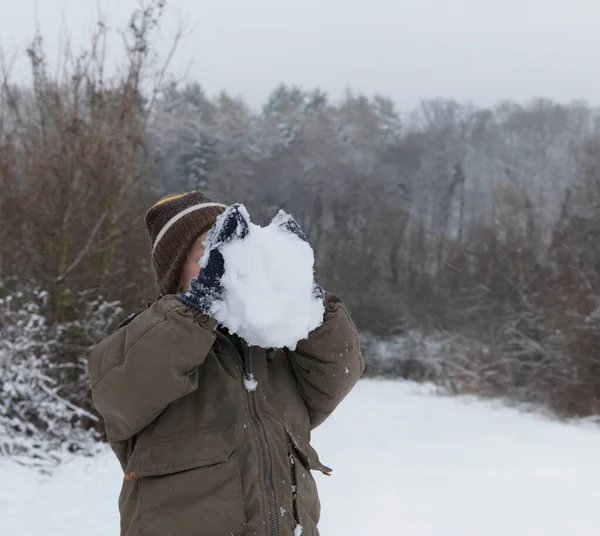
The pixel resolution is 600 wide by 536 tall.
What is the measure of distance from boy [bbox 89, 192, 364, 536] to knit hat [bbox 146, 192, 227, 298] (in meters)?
0.21

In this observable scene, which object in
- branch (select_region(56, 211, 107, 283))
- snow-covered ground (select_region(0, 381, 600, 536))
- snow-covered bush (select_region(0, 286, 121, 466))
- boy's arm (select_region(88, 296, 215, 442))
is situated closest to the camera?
boy's arm (select_region(88, 296, 215, 442))

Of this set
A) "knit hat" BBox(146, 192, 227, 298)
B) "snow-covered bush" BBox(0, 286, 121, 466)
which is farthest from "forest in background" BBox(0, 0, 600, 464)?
"knit hat" BBox(146, 192, 227, 298)

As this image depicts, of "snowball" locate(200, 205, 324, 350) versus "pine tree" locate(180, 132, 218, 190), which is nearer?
"snowball" locate(200, 205, 324, 350)

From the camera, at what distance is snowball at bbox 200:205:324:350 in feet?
4.25

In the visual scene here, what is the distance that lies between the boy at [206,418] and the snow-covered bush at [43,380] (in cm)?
430

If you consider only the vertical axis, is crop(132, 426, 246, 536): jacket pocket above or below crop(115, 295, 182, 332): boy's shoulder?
below

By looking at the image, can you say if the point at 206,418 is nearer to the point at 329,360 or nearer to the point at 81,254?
the point at 329,360

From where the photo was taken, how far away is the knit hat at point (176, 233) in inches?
62.7

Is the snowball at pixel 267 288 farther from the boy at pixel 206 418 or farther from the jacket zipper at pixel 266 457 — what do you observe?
the jacket zipper at pixel 266 457

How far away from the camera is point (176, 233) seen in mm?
1606

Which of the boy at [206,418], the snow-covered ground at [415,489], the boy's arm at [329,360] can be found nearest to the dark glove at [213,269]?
the boy at [206,418]

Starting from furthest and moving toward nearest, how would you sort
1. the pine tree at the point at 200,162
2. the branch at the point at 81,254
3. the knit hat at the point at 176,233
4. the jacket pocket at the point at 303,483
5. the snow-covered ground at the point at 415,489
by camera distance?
the pine tree at the point at 200,162, the branch at the point at 81,254, the snow-covered ground at the point at 415,489, the knit hat at the point at 176,233, the jacket pocket at the point at 303,483

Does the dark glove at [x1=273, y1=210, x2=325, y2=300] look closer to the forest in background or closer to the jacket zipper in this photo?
the jacket zipper

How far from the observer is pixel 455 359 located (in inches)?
726
